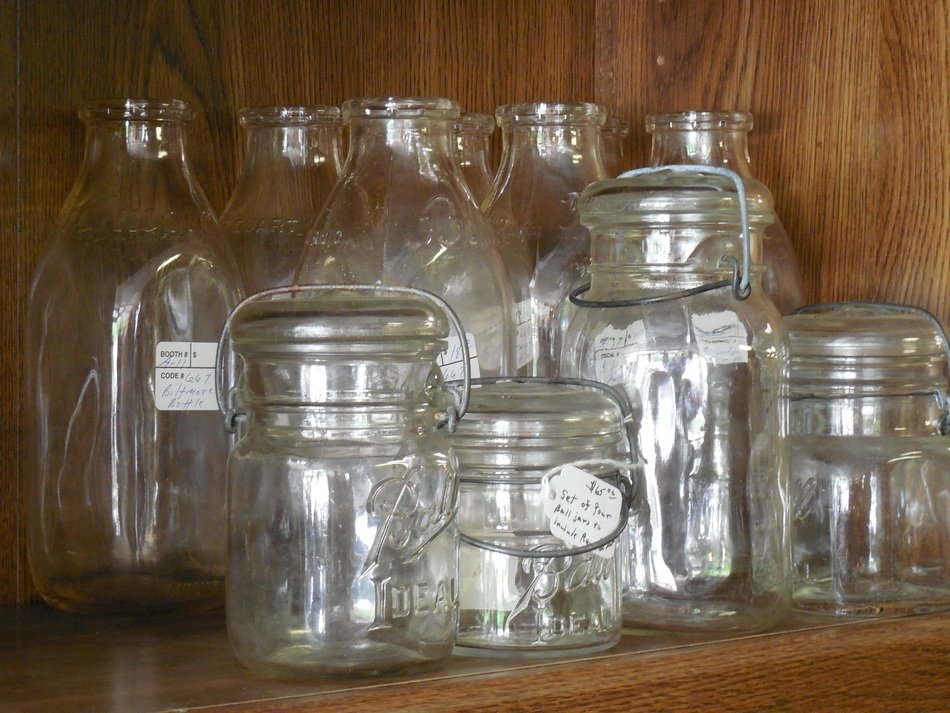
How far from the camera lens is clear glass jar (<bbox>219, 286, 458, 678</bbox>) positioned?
0.65m

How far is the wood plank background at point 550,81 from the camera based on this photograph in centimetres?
91

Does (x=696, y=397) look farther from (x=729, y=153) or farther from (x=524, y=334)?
(x=729, y=153)

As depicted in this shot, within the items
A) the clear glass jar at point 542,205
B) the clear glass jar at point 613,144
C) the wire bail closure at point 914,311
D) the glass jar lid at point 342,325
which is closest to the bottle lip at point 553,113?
the clear glass jar at point 542,205

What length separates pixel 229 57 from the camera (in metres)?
1.00

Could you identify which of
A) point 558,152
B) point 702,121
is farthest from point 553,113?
point 702,121

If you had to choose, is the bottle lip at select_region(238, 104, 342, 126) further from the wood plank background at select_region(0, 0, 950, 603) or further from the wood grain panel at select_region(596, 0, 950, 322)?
the wood grain panel at select_region(596, 0, 950, 322)

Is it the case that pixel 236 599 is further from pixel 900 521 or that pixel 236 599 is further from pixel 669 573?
pixel 900 521

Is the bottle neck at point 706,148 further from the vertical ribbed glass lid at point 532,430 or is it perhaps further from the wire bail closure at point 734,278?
the vertical ribbed glass lid at point 532,430

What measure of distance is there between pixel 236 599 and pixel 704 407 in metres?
0.30

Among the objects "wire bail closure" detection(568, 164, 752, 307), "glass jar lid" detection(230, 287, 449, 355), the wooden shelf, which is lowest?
the wooden shelf

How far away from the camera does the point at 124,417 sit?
844 mm

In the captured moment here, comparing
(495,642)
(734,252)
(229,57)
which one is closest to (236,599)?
(495,642)

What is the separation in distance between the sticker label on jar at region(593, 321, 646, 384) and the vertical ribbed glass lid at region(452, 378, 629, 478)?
6 cm

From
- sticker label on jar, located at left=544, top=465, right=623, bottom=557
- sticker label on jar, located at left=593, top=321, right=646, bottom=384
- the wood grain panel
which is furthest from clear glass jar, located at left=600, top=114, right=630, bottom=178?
sticker label on jar, located at left=544, top=465, right=623, bottom=557
